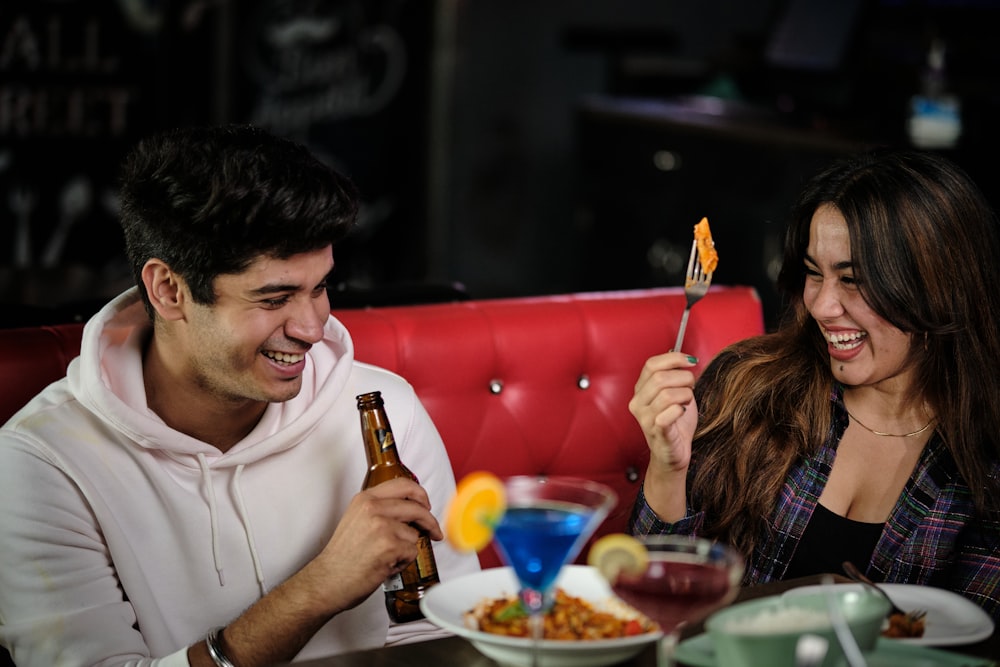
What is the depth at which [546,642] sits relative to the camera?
136 cm

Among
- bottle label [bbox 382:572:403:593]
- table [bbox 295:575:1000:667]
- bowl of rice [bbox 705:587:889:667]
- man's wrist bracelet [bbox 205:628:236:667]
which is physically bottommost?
man's wrist bracelet [bbox 205:628:236:667]

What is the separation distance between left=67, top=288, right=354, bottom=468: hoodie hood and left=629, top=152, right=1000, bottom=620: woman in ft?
1.76

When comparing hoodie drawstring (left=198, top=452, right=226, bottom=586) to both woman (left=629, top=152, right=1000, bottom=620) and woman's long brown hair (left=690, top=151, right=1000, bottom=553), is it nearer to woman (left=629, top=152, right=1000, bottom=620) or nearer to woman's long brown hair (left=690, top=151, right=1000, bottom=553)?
woman (left=629, top=152, right=1000, bottom=620)

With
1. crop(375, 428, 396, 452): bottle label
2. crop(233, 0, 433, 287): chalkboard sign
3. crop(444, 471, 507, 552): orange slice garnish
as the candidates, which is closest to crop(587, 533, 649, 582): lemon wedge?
crop(444, 471, 507, 552): orange slice garnish

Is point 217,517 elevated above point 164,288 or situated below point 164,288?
below

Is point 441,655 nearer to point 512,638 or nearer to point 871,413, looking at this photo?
point 512,638

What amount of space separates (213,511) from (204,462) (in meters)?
0.07

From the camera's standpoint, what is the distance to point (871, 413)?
88.7 inches

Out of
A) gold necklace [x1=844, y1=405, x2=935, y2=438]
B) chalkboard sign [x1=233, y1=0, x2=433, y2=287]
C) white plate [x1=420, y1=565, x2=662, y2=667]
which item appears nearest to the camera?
white plate [x1=420, y1=565, x2=662, y2=667]

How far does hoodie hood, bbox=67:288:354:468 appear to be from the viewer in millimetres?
1784

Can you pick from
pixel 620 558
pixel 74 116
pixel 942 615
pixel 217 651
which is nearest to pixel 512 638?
pixel 620 558

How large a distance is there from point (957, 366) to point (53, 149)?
4.44 meters

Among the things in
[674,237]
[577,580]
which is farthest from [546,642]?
[674,237]

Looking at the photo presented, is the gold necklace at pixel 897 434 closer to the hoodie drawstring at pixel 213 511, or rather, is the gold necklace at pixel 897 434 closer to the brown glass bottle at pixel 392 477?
the brown glass bottle at pixel 392 477
